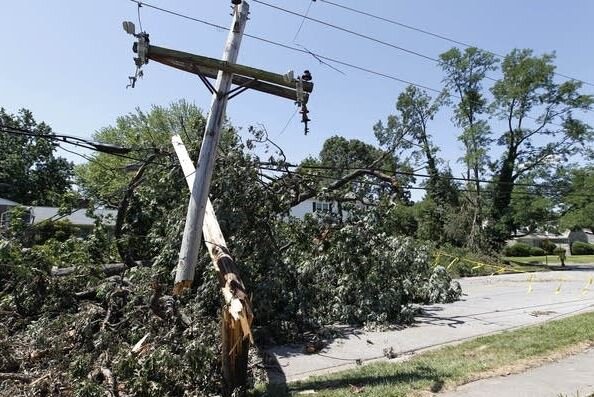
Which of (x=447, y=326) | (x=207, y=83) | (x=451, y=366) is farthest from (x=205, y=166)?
(x=447, y=326)

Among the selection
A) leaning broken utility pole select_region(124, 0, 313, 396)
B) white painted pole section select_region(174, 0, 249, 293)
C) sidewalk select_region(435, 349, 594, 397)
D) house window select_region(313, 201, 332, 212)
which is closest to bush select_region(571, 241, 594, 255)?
house window select_region(313, 201, 332, 212)

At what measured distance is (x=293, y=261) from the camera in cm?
1009

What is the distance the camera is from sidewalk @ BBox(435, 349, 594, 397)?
16.6 feet

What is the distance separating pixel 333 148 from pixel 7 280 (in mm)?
50665

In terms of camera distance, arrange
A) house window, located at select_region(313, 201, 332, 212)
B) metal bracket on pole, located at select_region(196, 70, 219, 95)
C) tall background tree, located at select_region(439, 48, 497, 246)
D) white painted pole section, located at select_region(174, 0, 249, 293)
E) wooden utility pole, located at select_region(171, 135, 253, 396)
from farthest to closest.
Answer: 1. tall background tree, located at select_region(439, 48, 497, 246)
2. house window, located at select_region(313, 201, 332, 212)
3. metal bracket on pole, located at select_region(196, 70, 219, 95)
4. white painted pole section, located at select_region(174, 0, 249, 293)
5. wooden utility pole, located at select_region(171, 135, 253, 396)

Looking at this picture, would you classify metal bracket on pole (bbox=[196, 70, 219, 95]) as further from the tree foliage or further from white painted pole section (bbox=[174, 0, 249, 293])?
the tree foliage

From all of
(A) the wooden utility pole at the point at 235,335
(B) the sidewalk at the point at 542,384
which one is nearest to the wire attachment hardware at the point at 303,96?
(A) the wooden utility pole at the point at 235,335

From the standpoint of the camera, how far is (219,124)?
6.47 m

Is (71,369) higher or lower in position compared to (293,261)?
lower

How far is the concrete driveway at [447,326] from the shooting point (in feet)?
22.9

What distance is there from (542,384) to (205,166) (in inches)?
180

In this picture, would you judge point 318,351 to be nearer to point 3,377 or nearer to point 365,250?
point 365,250

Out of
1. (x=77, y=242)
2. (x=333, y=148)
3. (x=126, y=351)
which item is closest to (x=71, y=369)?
(x=126, y=351)

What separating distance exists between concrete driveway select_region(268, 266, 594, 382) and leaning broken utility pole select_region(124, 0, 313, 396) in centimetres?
143
